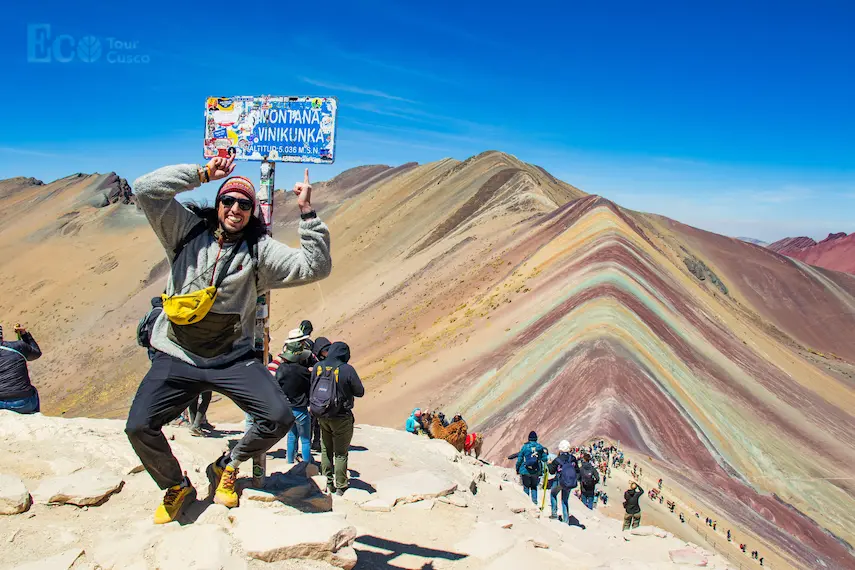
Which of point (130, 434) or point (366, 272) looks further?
point (366, 272)

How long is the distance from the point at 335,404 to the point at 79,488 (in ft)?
6.70

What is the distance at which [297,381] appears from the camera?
6406 mm

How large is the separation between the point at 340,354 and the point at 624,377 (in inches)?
444

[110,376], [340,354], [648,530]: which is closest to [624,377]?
[648,530]

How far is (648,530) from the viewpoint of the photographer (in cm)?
813

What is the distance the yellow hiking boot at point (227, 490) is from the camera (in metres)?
3.98

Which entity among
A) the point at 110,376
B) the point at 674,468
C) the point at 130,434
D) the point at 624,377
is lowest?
the point at 110,376

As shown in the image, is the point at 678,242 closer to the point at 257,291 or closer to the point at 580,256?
the point at 580,256

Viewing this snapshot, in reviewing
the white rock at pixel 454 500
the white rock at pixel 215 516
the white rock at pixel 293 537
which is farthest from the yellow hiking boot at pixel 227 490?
the white rock at pixel 454 500

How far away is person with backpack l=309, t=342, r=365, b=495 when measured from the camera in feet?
18.2

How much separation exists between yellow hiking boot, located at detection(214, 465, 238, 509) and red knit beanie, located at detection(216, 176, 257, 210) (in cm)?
170

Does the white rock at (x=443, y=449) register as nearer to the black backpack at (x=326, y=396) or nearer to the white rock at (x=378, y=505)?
the white rock at (x=378, y=505)

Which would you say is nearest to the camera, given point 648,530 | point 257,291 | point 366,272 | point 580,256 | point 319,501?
point 257,291

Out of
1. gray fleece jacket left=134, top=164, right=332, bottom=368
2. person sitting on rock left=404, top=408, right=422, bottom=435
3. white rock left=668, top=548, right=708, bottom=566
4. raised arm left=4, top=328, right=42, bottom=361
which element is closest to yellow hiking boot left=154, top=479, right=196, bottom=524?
gray fleece jacket left=134, top=164, right=332, bottom=368
